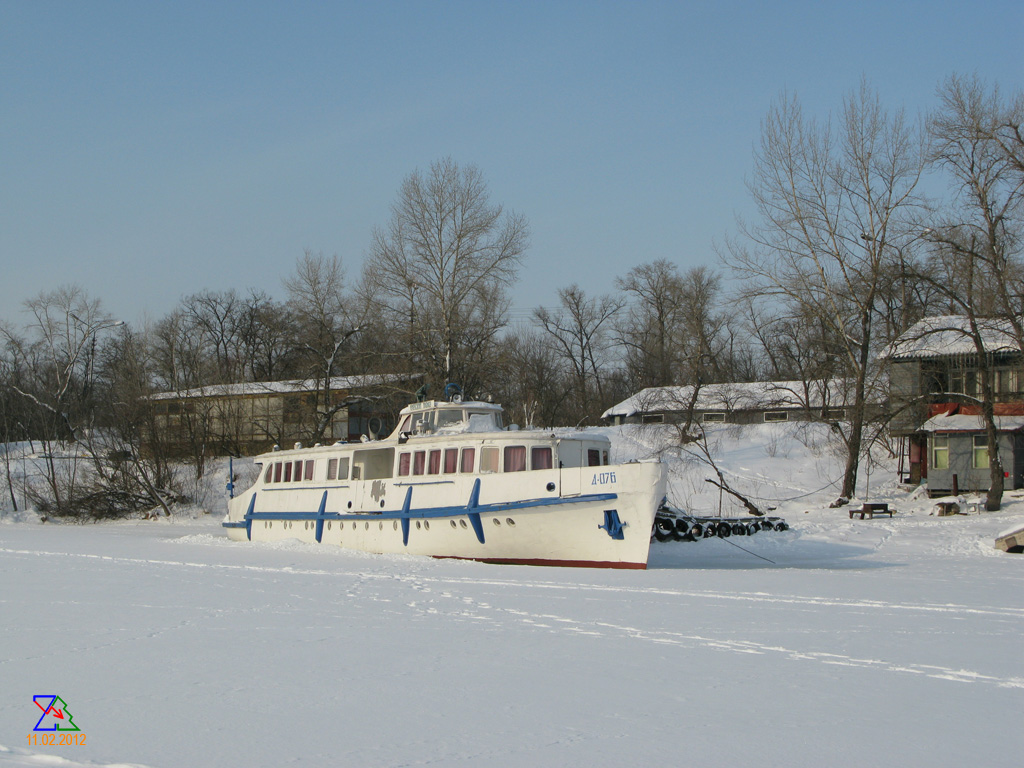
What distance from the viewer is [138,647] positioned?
833 centimetres

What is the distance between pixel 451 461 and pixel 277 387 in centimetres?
3272

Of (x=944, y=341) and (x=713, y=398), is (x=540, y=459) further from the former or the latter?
(x=713, y=398)

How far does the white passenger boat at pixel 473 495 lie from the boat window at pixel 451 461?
21 mm

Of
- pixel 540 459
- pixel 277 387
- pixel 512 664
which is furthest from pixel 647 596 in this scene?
pixel 277 387

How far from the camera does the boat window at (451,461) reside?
61.1ft

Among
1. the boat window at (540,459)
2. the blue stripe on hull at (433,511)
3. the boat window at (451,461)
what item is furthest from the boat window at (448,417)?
the boat window at (540,459)

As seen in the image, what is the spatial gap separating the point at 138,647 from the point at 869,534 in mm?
19088

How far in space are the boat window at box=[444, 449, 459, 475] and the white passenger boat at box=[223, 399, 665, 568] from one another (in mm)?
21

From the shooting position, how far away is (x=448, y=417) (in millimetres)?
20562

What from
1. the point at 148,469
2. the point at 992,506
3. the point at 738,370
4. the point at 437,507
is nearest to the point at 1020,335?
the point at 992,506

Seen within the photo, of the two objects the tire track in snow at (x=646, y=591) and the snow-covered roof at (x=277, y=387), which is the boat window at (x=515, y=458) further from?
the snow-covered roof at (x=277, y=387)

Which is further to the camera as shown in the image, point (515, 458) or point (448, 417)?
point (448, 417)

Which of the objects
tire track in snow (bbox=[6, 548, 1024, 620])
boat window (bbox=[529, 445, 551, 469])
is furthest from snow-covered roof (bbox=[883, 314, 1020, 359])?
tire track in snow (bbox=[6, 548, 1024, 620])

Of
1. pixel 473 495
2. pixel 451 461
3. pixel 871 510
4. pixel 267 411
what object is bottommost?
pixel 871 510
